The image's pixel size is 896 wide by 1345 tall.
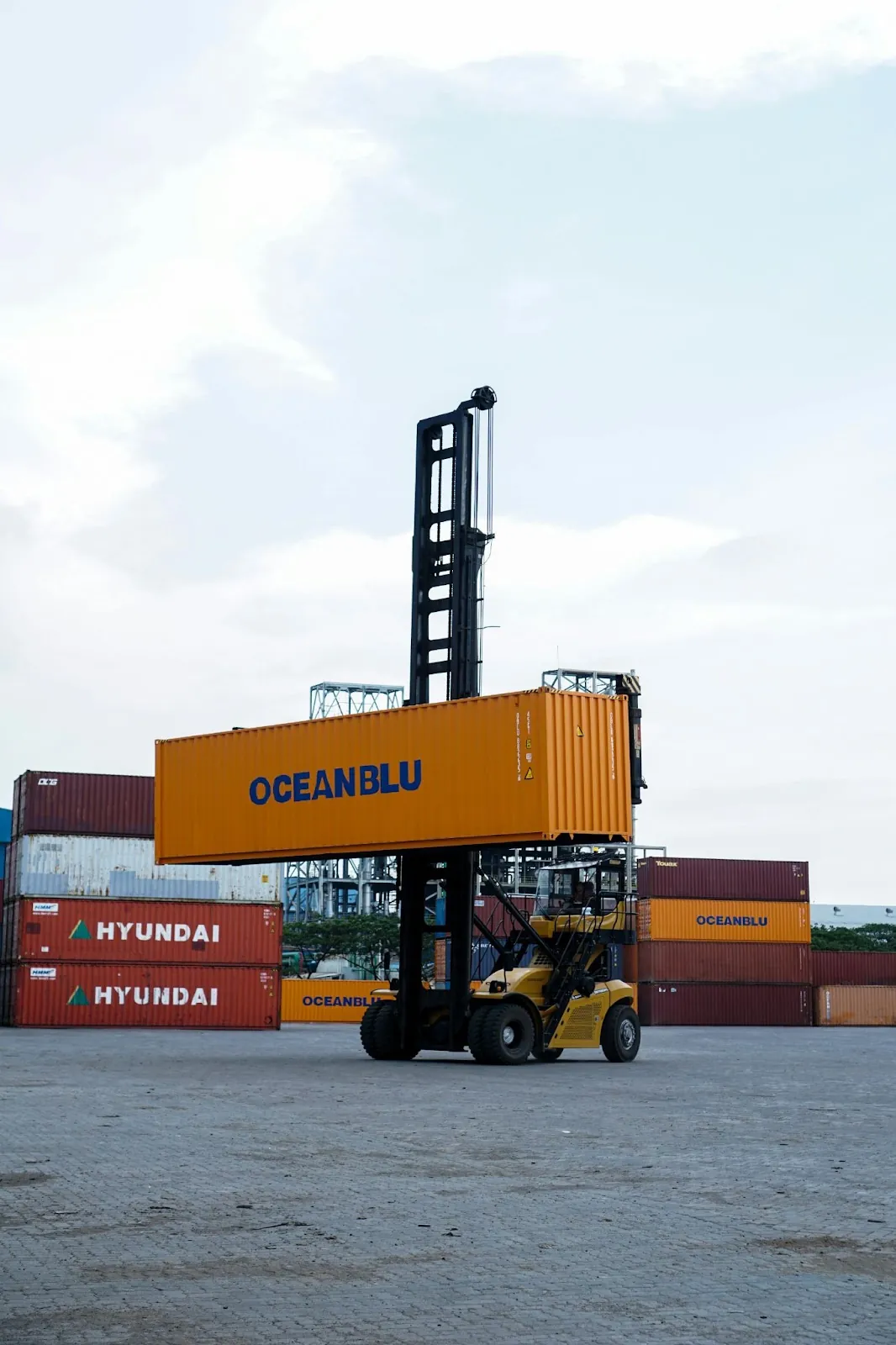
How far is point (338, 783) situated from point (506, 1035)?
499 centimetres

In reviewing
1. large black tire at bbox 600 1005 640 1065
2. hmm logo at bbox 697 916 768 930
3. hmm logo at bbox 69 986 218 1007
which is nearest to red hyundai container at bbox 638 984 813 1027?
hmm logo at bbox 697 916 768 930

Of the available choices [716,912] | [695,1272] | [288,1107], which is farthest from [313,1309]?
[716,912]

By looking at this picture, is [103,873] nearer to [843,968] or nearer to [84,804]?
[84,804]

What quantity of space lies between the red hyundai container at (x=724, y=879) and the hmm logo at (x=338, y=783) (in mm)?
31806

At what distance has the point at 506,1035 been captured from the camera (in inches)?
910

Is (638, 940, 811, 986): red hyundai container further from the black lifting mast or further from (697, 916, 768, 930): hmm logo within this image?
the black lifting mast

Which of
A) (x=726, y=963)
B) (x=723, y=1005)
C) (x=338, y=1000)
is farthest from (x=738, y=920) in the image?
(x=338, y=1000)

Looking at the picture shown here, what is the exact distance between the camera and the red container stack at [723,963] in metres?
55.1

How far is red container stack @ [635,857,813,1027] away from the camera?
55.1 m

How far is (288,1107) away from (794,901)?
45.7 m

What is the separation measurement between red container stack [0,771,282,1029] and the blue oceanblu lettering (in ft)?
44.1

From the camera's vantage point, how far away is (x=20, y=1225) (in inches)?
312

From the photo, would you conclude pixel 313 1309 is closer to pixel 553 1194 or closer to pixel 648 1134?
pixel 553 1194

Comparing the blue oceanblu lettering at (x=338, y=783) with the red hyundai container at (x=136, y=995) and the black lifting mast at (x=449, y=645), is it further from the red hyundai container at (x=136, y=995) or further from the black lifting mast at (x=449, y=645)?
the red hyundai container at (x=136, y=995)
